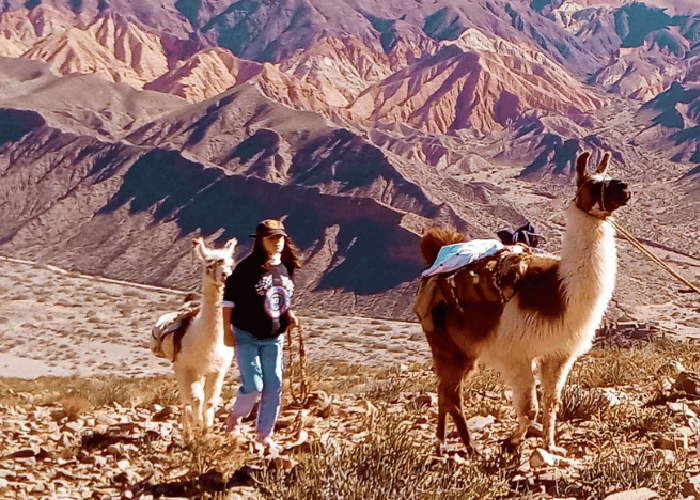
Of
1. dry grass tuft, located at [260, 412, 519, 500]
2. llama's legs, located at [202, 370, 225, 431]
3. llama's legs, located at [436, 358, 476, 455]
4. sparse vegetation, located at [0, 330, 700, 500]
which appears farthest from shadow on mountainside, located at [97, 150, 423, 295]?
dry grass tuft, located at [260, 412, 519, 500]

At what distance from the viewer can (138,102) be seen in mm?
86500

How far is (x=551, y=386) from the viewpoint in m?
5.44

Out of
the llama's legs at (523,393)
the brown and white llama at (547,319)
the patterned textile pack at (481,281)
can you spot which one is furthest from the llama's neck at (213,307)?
the llama's legs at (523,393)

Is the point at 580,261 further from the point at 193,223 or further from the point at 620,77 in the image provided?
the point at 620,77

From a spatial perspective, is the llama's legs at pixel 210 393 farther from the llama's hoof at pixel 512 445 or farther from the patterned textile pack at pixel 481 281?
the llama's hoof at pixel 512 445

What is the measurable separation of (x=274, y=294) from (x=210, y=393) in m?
1.15

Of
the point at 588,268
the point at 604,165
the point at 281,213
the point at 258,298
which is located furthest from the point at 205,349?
the point at 281,213

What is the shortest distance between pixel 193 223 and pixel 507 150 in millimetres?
61483

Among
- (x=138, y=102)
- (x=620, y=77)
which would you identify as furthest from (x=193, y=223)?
(x=620, y=77)

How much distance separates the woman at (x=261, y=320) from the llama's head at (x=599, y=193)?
6.86ft

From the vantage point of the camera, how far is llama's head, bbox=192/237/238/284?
5715 millimetres

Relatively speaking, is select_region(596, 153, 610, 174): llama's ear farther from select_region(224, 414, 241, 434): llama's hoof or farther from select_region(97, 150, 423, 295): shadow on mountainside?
select_region(97, 150, 423, 295): shadow on mountainside

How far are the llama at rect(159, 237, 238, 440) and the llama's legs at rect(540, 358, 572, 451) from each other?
232 cm

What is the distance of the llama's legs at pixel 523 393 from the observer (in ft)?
17.2
